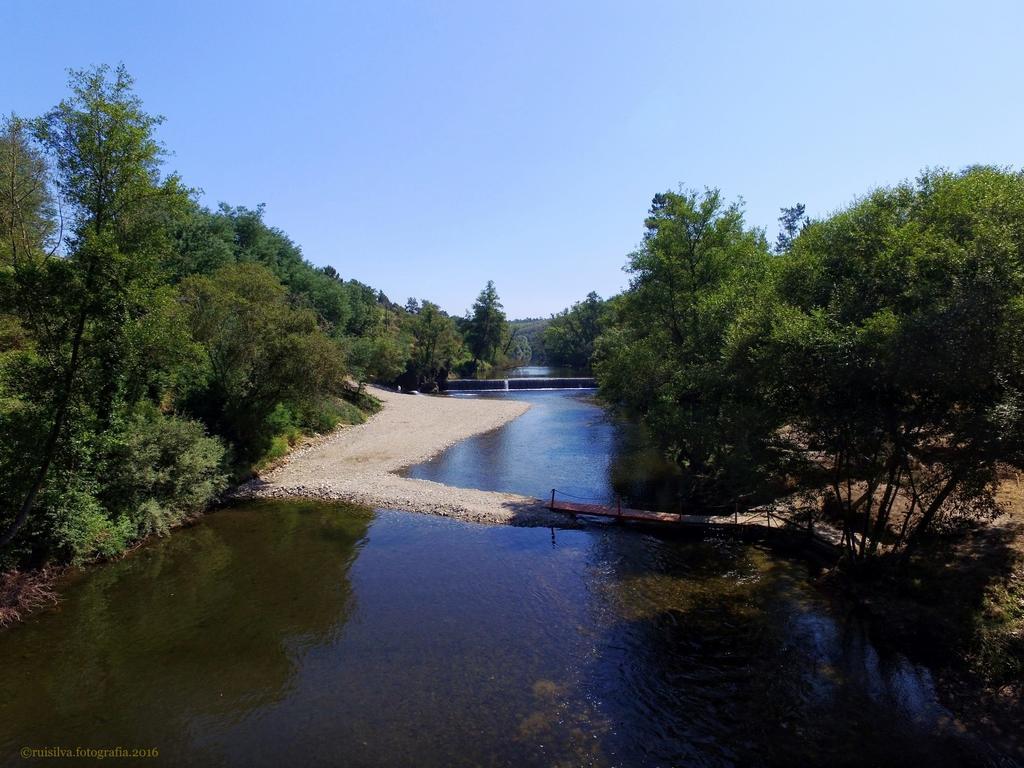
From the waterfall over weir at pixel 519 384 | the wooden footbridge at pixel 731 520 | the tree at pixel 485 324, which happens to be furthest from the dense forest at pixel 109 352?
the tree at pixel 485 324

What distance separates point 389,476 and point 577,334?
90.5m

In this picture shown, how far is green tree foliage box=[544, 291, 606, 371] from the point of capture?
10988 centimetres

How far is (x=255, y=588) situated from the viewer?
Result: 15727mm

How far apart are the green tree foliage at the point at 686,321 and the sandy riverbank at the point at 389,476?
268 inches

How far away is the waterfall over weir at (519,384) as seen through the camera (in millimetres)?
78688

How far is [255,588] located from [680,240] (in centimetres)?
2311

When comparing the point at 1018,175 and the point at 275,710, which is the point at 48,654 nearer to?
the point at 275,710

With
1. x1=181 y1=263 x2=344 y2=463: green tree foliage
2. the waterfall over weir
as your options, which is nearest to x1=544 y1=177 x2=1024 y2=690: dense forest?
x1=181 y1=263 x2=344 y2=463: green tree foliage

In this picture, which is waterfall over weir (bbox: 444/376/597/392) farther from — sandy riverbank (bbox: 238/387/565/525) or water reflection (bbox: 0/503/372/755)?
water reflection (bbox: 0/503/372/755)

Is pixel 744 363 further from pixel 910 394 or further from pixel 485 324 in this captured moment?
pixel 485 324

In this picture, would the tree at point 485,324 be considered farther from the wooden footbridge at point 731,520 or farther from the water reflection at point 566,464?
the wooden footbridge at point 731,520

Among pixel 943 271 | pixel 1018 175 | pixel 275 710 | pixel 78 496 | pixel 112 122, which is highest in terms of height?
pixel 112 122

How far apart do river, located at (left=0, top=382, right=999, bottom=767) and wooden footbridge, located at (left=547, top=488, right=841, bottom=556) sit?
1062mm

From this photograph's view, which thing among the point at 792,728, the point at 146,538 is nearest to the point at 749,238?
the point at 792,728
